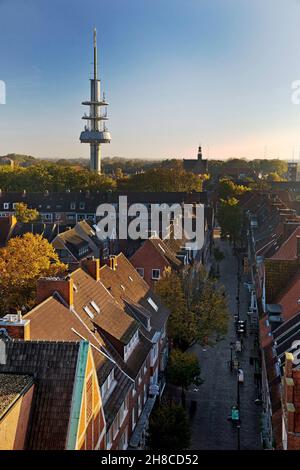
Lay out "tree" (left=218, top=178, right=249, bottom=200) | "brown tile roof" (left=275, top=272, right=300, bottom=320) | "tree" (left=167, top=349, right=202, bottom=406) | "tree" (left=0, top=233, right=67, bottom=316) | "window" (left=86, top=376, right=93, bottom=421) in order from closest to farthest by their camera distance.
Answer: "window" (left=86, top=376, right=93, bottom=421) → "brown tile roof" (left=275, top=272, right=300, bottom=320) → "tree" (left=167, top=349, right=202, bottom=406) → "tree" (left=0, top=233, right=67, bottom=316) → "tree" (left=218, top=178, right=249, bottom=200)

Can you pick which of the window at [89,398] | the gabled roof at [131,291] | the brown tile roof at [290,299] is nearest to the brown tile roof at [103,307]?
the gabled roof at [131,291]

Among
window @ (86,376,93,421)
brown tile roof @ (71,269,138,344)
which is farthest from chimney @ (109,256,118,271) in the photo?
window @ (86,376,93,421)

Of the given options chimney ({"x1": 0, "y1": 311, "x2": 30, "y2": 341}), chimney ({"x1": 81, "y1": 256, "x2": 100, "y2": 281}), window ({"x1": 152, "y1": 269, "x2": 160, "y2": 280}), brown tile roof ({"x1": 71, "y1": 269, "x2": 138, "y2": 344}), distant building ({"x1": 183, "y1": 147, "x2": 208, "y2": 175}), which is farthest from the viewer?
distant building ({"x1": 183, "y1": 147, "x2": 208, "y2": 175})

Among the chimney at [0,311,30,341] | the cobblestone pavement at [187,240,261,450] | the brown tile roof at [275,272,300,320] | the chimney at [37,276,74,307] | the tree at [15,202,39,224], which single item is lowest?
the cobblestone pavement at [187,240,261,450]

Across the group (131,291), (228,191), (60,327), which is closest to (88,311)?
(60,327)

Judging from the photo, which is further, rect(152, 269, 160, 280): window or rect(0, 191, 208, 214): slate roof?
rect(0, 191, 208, 214): slate roof

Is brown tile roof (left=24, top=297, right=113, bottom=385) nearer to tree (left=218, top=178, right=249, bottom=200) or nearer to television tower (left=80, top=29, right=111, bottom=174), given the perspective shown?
tree (left=218, top=178, right=249, bottom=200)

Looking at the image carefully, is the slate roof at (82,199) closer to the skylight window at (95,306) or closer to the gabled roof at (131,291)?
the gabled roof at (131,291)
